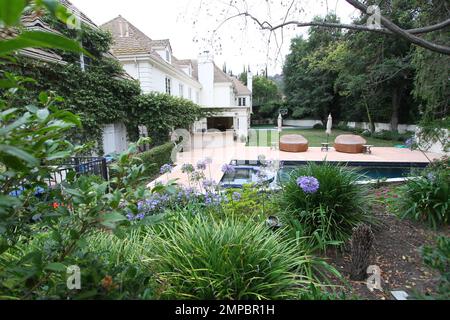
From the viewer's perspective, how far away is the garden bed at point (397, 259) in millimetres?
2119

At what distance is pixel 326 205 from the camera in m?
3.02

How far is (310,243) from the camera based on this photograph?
2.76 meters

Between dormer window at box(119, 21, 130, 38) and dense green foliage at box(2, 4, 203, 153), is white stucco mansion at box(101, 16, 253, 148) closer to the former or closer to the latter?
dormer window at box(119, 21, 130, 38)

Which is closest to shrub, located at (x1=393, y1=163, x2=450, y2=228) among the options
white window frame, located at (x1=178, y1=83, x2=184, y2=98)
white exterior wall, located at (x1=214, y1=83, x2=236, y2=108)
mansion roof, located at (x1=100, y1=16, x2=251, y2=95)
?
mansion roof, located at (x1=100, y1=16, x2=251, y2=95)

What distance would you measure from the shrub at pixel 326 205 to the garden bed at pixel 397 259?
26cm

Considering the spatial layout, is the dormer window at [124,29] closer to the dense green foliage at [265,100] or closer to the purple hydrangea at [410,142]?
the purple hydrangea at [410,142]

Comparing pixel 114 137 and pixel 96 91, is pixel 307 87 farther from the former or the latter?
pixel 96 91

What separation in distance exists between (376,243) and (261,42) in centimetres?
370

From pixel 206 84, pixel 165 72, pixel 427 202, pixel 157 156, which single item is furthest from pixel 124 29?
pixel 427 202

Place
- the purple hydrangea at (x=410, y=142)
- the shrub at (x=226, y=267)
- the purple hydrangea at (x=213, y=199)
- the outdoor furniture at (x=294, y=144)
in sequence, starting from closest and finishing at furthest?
the shrub at (x=226, y=267)
the purple hydrangea at (x=213, y=199)
the purple hydrangea at (x=410, y=142)
the outdoor furniture at (x=294, y=144)

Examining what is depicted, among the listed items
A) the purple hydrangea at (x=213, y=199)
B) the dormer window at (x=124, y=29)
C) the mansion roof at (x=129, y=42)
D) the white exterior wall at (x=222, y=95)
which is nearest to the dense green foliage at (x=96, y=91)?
the mansion roof at (x=129, y=42)
